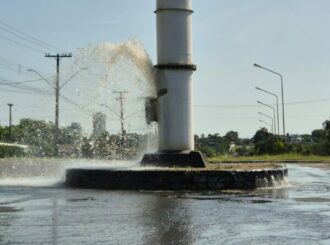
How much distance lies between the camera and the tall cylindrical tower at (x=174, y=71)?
2009 centimetres

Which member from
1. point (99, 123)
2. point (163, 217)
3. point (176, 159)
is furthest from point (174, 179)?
point (99, 123)

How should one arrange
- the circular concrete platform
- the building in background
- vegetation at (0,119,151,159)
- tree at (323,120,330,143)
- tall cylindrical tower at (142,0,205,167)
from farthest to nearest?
tree at (323,120,330,143) → vegetation at (0,119,151,159) → the building in background → tall cylindrical tower at (142,0,205,167) → the circular concrete platform

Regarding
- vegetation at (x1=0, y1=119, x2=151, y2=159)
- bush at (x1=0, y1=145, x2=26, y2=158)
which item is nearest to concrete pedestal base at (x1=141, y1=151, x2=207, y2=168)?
vegetation at (x1=0, y1=119, x2=151, y2=159)

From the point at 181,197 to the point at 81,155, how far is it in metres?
14.5

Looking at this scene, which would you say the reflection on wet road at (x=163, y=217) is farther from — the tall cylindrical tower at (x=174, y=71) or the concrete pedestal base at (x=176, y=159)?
the tall cylindrical tower at (x=174, y=71)

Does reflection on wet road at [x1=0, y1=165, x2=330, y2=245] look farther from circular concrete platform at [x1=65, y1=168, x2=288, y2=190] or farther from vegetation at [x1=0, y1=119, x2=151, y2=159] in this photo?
vegetation at [x1=0, y1=119, x2=151, y2=159]

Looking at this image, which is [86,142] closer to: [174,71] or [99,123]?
[99,123]

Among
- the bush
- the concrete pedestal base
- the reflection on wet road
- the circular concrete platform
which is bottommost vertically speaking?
the reflection on wet road

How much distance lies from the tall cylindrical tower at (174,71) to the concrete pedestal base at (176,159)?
0.73 metres

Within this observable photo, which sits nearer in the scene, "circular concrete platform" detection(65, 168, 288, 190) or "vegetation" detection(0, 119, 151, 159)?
"circular concrete platform" detection(65, 168, 288, 190)

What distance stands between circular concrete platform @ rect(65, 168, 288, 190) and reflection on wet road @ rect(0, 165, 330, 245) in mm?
846

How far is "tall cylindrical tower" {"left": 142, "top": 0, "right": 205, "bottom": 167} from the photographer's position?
20078 mm

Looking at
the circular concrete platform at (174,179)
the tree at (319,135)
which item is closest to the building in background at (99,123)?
the circular concrete platform at (174,179)

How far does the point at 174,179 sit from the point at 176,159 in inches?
97.3
